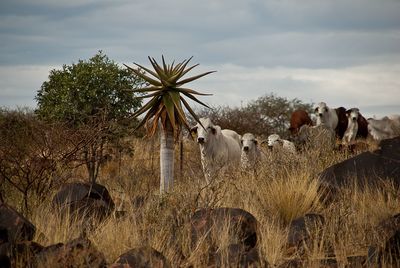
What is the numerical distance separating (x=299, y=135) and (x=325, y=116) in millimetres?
2526

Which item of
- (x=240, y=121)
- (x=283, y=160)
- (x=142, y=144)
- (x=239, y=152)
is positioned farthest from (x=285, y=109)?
(x=283, y=160)

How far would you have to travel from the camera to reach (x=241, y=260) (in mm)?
8281

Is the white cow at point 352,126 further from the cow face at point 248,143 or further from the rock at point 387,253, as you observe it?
the rock at point 387,253

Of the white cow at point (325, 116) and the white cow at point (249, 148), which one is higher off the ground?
the white cow at point (325, 116)

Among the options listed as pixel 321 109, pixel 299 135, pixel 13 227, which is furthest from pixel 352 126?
pixel 13 227

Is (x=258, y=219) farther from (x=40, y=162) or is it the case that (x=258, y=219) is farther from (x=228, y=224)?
(x=40, y=162)

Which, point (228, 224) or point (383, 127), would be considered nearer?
point (228, 224)

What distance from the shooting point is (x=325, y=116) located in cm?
2756

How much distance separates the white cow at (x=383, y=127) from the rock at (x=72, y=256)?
80.3ft

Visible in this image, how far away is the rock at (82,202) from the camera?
1068 cm

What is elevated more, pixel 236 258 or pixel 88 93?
pixel 88 93

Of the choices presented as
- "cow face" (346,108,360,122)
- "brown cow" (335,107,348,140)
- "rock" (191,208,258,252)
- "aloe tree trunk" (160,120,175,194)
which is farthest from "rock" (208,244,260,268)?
"brown cow" (335,107,348,140)

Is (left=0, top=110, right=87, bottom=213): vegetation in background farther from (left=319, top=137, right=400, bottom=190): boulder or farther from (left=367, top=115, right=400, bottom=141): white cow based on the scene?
(left=367, top=115, right=400, bottom=141): white cow

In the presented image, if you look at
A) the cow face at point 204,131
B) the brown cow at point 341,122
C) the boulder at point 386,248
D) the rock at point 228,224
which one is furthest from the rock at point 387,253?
the brown cow at point 341,122
